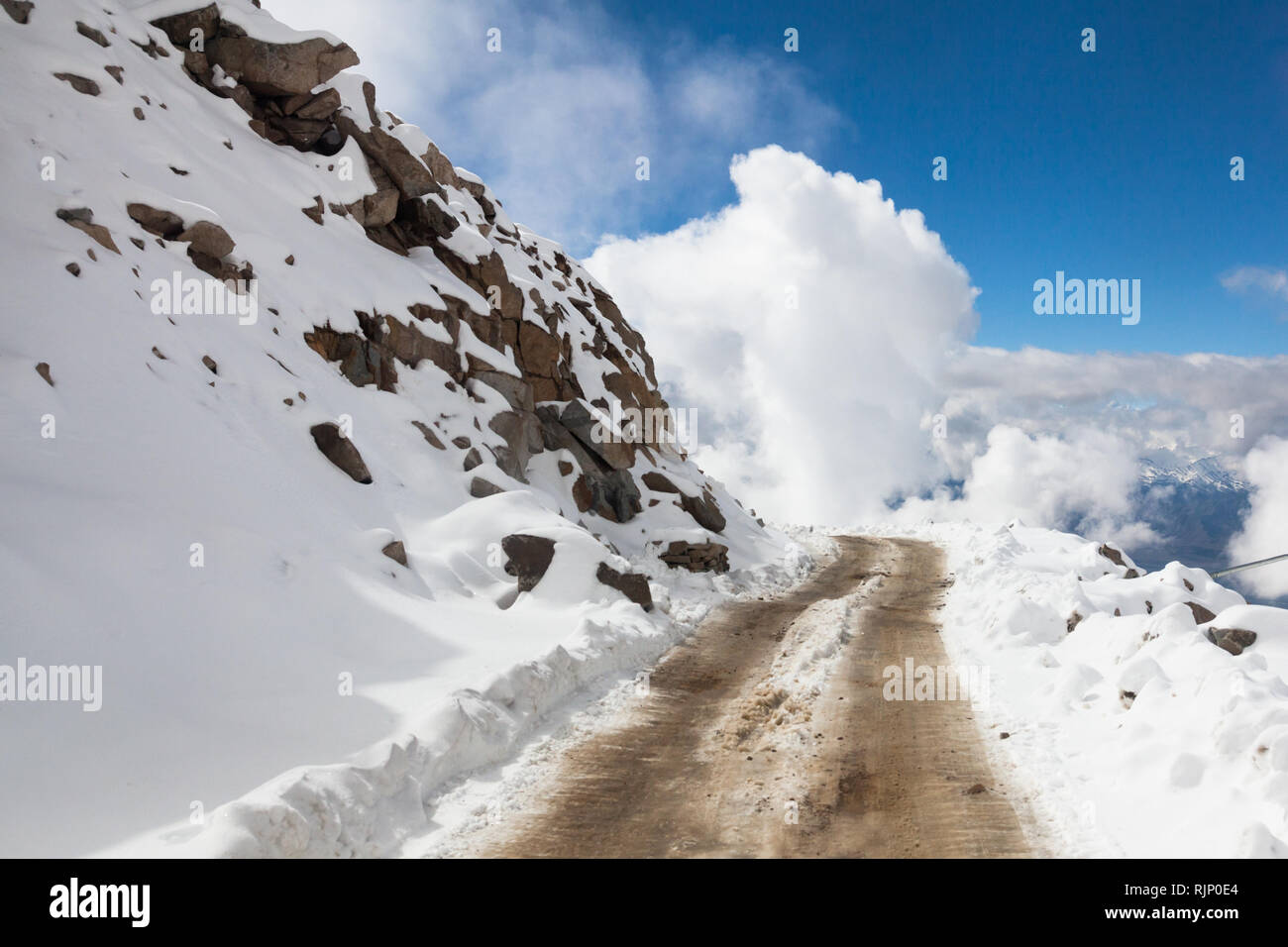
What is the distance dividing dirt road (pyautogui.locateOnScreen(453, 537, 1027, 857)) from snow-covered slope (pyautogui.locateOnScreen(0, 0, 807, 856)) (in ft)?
4.84

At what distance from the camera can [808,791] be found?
28.3 feet

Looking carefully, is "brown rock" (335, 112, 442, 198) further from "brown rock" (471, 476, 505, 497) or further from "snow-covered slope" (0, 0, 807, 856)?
"brown rock" (471, 476, 505, 497)

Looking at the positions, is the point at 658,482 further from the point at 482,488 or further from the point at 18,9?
the point at 18,9

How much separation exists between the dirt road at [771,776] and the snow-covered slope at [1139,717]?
74cm

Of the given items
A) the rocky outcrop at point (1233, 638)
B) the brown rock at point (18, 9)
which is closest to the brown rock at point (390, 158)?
the brown rock at point (18, 9)

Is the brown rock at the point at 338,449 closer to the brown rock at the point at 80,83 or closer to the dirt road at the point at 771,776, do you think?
the dirt road at the point at 771,776

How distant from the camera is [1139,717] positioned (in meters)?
9.38

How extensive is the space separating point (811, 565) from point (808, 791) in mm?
Answer: 22840

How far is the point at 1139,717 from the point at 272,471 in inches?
626

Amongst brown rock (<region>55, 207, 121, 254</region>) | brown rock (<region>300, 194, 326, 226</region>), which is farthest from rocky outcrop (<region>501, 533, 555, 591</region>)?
brown rock (<region>300, 194, 326, 226</region>)

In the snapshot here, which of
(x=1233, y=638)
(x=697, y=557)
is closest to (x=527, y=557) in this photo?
(x=697, y=557)

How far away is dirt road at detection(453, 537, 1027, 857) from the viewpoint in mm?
7449
